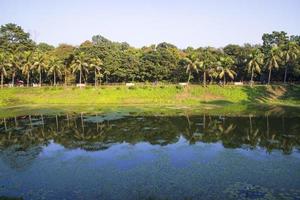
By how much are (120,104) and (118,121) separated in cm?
2366

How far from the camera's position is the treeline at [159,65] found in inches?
3664

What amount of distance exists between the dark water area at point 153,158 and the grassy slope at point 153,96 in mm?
23504

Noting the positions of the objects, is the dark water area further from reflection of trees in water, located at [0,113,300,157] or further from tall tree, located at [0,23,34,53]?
tall tree, located at [0,23,34,53]

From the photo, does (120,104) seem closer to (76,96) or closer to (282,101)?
(76,96)

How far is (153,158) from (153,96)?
169 feet

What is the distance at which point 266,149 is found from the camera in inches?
1497

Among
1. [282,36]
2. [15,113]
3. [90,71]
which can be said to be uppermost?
[282,36]

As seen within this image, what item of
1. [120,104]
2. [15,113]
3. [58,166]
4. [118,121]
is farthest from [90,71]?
[58,166]

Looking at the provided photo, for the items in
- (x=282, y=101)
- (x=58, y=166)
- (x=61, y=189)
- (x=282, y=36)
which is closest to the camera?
(x=61, y=189)

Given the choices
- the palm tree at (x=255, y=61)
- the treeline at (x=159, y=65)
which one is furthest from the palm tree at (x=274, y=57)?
the palm tree at (x=255, y=61)

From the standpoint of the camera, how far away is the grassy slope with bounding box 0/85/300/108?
8275cm

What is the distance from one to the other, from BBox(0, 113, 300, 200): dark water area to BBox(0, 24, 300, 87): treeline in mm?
37066

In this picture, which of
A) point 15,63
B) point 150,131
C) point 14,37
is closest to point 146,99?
point 150,131

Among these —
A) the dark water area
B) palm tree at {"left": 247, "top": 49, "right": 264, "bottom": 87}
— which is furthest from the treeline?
the dark water area
